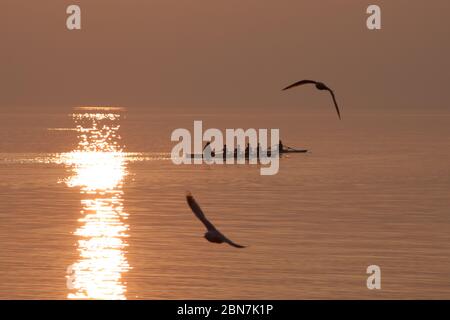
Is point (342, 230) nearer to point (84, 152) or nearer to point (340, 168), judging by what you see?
point (340, 168)

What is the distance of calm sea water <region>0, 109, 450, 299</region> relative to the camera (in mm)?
37094

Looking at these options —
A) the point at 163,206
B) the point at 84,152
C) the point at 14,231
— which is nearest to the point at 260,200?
the point at 163,206

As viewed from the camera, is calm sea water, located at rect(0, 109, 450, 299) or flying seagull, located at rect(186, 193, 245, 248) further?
calm sea water, located at rect(0, 109, 450, 299)

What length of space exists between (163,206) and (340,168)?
41.6m

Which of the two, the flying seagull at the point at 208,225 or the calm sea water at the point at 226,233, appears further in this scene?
the calm sea water at the point at 226,233

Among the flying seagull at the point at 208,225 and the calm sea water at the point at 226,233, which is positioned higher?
the calm sea water at the point at 226,233

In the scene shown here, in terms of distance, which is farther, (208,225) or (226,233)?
(226,233)

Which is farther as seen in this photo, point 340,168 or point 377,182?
point 340,168

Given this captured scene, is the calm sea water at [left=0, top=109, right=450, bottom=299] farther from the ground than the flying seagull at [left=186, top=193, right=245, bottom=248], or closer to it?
farther from the ground

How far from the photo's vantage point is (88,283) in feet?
123

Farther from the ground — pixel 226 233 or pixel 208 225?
pixel 226 233

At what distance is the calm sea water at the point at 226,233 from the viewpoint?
122 ft

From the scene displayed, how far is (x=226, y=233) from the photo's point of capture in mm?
51281
